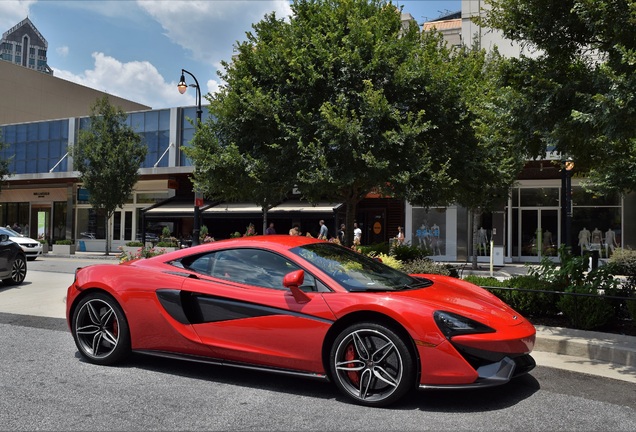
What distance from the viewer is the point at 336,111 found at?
32.0ft

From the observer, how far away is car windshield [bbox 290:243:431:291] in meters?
4.48

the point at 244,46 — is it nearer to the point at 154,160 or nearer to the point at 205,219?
the point at 205,219

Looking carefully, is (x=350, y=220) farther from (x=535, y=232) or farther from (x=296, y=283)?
(x=535, y=232)

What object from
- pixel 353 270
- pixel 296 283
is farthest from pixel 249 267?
pixel 353 270

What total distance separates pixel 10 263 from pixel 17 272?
0.36 metres

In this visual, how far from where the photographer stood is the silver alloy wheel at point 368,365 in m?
3.98

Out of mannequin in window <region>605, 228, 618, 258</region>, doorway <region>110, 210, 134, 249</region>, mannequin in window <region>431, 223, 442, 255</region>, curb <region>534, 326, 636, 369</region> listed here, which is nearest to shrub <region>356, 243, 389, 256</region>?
curb <region>534, 326, 636, 369</region>

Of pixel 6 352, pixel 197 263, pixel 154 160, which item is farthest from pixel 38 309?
pixel 154 160

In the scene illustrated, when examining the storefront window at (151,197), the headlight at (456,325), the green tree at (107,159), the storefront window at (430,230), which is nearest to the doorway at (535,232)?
the storefront window at (430,230)

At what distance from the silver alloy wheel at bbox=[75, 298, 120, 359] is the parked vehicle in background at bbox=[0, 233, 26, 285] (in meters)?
7.51

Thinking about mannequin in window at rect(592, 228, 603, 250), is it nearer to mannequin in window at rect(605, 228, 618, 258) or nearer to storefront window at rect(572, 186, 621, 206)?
mannequin in window at rect(605, 228, 618, 258)

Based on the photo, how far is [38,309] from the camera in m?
8.86

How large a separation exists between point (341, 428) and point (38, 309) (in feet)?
23.8

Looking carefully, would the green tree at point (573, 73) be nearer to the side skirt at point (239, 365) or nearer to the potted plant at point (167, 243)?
the side skirt at point (239, 365)
